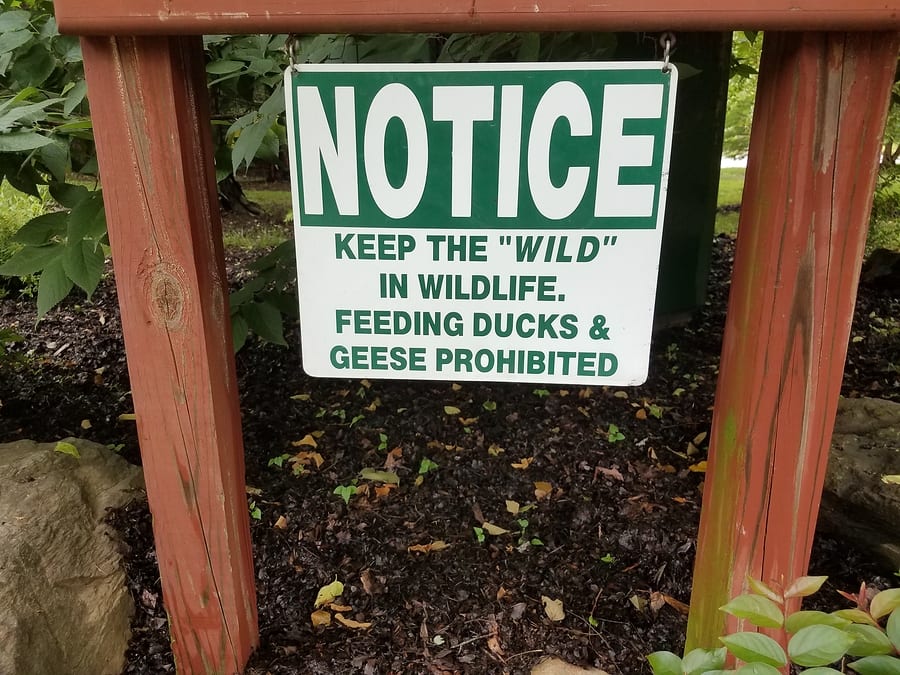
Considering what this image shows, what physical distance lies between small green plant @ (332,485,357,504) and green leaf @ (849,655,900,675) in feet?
6.13

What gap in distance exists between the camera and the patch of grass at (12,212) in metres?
4.56

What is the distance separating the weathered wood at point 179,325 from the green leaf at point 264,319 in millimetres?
755

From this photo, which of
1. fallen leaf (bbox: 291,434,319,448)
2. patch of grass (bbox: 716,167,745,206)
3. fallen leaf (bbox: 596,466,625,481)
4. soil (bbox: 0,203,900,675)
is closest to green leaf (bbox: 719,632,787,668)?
soil (bbox: 0,203,900,675)

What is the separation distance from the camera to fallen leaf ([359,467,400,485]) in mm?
2574

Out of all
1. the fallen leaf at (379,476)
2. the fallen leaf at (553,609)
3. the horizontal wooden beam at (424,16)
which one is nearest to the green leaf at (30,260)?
the horizontal wooden beam at (424,16)

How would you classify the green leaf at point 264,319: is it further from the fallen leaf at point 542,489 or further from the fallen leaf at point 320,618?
the fallen leaf at point 542,489

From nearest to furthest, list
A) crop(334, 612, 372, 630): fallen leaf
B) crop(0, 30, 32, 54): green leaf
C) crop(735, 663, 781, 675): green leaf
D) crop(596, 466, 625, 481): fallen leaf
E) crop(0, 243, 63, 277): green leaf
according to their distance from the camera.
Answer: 1. crop(735, 663, 781, 675): green leaf
2. crop(0, 30, 32, 54): green leaf
3. crop(0, 243, 63, 277): green leaf
4. crop(334, 612, 372, 630): fallen leaf
5. crop(596, 466, 625, 481): fallen leaf

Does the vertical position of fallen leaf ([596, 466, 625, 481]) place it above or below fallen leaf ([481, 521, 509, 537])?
above

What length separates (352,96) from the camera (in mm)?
1241

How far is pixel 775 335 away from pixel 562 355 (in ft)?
1.29

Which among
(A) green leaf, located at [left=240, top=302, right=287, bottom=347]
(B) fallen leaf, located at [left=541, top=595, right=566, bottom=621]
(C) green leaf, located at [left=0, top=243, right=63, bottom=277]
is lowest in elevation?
(B) fallen leaf, located at [left=541, top=595, right=566, bottom=621]

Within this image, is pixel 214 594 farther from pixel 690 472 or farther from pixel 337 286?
pixel 690 472

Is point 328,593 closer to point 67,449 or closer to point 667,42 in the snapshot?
point 67,449

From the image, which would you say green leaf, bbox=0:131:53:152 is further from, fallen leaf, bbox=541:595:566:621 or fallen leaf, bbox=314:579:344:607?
fallen leaf, bbox=541:595:566:621
